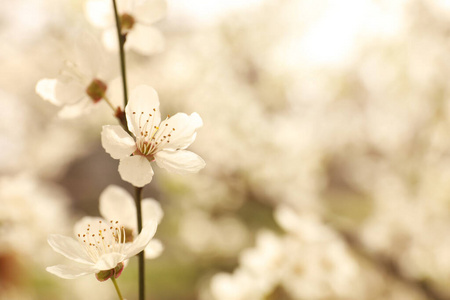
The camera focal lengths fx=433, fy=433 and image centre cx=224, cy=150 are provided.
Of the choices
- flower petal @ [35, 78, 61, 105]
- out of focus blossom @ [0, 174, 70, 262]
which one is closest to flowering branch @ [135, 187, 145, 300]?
flower petal @ [35, 78, 61, 105]

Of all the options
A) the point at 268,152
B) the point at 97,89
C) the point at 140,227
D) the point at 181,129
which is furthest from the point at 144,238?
the point at 268,152

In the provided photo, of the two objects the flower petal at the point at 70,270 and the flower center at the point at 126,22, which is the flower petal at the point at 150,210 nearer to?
the flower petal at the point at 70,270

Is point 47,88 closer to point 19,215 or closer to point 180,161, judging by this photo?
point 180,161

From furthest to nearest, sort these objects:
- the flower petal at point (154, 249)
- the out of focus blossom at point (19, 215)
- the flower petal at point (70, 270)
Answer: the out of focus blossom at point (19, 215), the flower petal at point (154, 249), the flower petal at point (70, 270)

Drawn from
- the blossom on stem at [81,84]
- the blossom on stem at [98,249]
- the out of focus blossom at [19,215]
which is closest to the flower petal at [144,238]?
the blossom on stem at [98,249]

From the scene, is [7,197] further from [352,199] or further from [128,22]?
[352,199]

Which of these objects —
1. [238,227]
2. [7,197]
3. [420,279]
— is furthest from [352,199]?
[7,197]
